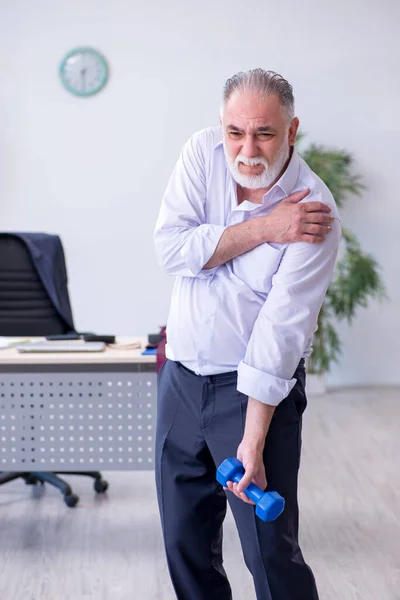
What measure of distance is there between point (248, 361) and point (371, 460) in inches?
116

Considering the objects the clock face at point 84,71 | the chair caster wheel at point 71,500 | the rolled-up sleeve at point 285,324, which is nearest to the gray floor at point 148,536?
the chair caster wheel at point 71,500

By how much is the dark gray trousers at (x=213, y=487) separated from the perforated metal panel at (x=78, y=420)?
4.27 feet

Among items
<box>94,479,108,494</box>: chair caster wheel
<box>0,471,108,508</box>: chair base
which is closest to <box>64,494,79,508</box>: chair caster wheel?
<box>0,471,108,508</box>: chair base

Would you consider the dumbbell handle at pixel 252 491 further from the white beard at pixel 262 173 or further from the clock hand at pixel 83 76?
the clock hand at pixel 83 76

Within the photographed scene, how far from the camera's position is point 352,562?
3088 mm

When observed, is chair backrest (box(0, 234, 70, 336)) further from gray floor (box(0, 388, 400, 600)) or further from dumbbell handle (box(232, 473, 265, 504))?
dumbbell handle (box(232, 473, 265, 504))

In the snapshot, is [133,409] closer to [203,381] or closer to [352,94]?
[203,381]

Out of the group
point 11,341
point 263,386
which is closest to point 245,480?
point 263,386

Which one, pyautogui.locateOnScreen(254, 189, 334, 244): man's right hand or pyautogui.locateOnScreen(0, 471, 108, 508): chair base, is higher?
pyautogui.locateOnScreen(254, 189, 334, 244): man's right hand

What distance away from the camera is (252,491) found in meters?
1.67

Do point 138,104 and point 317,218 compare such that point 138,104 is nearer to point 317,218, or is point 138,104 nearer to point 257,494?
point 317,218

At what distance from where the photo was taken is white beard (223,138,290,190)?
1750mm

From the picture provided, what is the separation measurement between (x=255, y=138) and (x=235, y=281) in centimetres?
31

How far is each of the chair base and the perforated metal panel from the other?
0.47 metres
